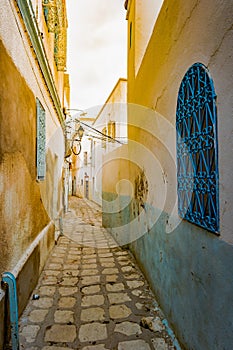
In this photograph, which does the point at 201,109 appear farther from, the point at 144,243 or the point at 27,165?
the point at 144,243

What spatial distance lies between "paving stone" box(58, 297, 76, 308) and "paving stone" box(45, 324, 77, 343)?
456mm

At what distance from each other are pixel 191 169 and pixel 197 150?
8.2 inches

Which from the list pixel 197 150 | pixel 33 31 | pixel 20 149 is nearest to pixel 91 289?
pixel 20 149

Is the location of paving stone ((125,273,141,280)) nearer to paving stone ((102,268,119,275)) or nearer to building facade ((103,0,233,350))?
paving stone ((102,268,119,275))

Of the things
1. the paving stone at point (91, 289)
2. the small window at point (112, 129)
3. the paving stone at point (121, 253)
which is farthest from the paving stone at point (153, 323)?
the small window at point (112, 129)

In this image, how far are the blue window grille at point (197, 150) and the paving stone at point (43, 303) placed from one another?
225 cm

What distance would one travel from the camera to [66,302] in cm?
329

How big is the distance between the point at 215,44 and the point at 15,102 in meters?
2.16

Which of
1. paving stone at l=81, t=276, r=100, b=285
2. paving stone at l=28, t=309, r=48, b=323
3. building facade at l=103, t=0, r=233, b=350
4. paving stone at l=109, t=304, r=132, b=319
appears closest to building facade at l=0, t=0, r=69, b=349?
paving stone at l=28, t=309, r=48, b=323

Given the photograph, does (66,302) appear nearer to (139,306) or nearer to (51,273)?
(139,306)

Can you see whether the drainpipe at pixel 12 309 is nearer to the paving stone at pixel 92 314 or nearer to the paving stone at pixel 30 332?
the paving stone at pixel 30 332

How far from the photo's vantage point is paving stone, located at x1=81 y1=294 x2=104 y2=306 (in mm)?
Answer: 3270

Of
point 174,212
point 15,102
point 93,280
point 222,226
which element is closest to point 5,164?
point 15,102

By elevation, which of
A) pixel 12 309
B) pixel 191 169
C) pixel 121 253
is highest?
pixel 191 169
